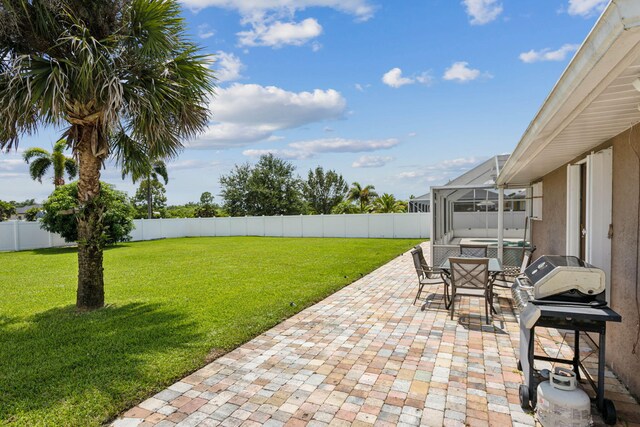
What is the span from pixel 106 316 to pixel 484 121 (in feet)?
33.7

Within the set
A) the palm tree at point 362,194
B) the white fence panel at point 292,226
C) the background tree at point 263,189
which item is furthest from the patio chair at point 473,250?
the background tree at point 263,189

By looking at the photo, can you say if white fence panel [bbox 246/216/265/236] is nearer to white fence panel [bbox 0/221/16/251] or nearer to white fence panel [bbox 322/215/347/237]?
white fence panel [bbox 322/215/347/237]

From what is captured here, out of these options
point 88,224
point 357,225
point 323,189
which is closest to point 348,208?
point 357,225

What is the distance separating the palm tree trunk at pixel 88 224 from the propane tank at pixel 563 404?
6.93 metres

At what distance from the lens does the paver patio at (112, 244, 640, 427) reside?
3.09 metres

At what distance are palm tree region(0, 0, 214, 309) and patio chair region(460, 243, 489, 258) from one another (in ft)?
20.8

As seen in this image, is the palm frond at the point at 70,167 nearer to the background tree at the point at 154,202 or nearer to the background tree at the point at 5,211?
the background tree at the point at 154,202

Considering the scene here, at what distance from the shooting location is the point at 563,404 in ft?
8.67

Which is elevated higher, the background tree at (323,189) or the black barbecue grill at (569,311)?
the background tree at (323,189)

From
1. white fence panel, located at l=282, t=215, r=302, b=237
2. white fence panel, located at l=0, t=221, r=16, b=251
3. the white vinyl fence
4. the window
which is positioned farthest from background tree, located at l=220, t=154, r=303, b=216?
the window

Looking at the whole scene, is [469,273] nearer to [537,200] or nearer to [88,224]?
[537,200]

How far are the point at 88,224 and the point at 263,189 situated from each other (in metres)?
34.3

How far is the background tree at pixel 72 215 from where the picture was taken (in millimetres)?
17953

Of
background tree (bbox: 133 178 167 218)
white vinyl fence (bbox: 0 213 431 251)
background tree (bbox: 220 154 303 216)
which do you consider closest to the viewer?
white vinyl fence (bbox: 0 213 431 251)
